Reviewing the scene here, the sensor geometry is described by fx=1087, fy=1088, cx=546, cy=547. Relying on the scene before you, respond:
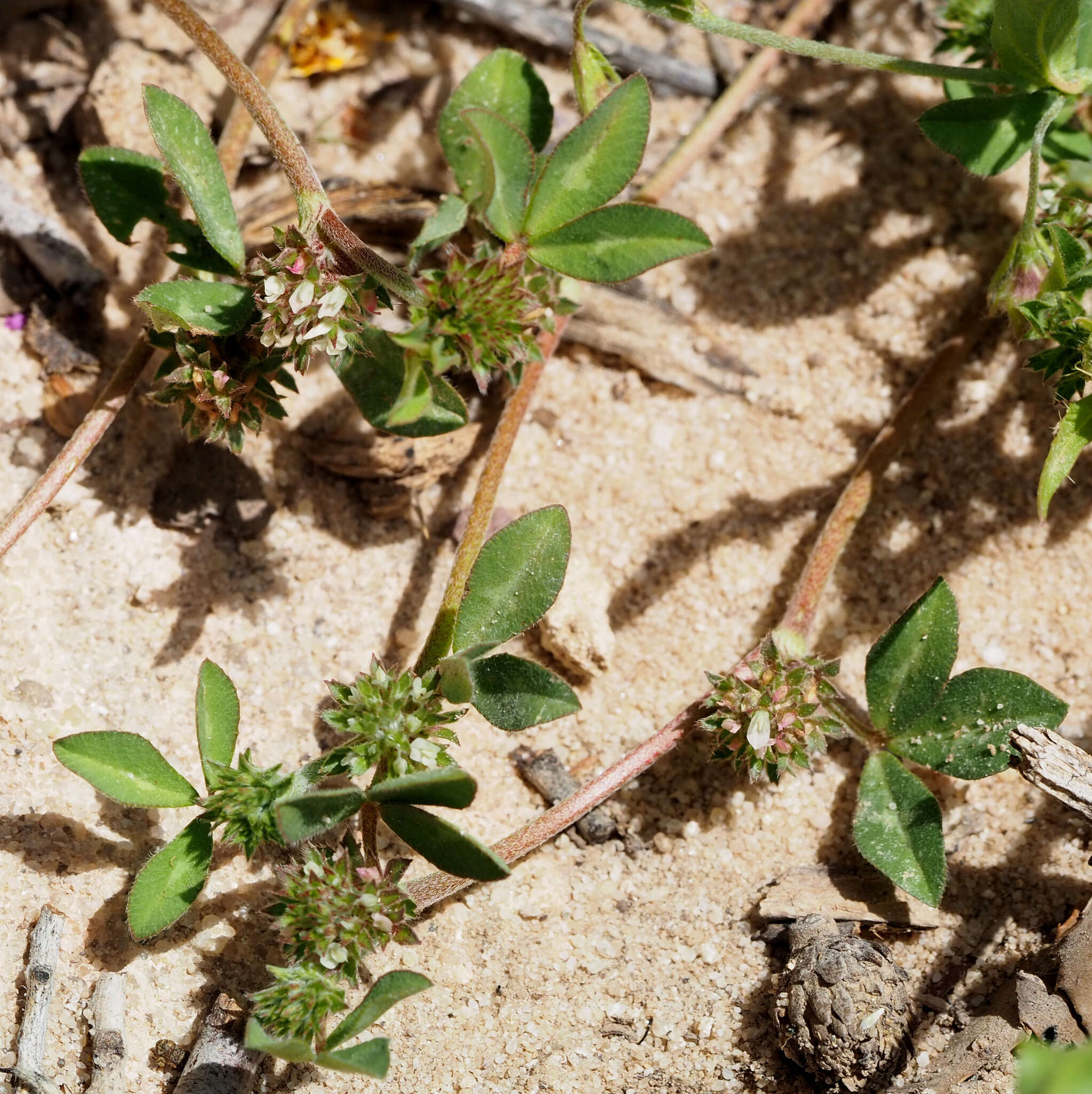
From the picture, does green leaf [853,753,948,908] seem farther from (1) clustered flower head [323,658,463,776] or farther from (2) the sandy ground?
(1) clustered flower head [323,658,463,776]

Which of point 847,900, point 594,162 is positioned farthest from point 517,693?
point 594,162

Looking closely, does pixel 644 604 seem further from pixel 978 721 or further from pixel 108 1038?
pixel 108 1038

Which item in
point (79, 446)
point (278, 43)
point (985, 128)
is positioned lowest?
point (79, 446)

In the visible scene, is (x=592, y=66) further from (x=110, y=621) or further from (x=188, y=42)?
(x=110, y=621)

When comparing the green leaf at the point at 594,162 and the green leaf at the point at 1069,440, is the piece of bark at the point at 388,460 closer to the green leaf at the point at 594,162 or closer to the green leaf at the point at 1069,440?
the green leaf at the point at 594,162

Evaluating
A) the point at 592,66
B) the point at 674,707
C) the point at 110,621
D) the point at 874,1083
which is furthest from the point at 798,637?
the point at 110,621

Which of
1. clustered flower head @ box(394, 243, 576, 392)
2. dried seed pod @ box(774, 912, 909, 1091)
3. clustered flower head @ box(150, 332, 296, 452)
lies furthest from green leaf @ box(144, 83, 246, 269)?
dried seed pod @ box(774, 912, 909, 1091)

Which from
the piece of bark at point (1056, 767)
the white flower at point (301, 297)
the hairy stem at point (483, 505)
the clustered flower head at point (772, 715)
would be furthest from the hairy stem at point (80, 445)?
the piece of bark at point (1056, 767)
